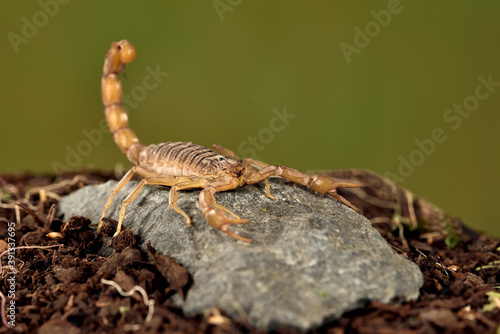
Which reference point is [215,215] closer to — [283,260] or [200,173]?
[283,260]

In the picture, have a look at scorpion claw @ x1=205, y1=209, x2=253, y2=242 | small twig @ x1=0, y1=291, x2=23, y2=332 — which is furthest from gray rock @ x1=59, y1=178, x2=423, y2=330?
small twig @ x1=0, y1=291, x2=23, y2=332

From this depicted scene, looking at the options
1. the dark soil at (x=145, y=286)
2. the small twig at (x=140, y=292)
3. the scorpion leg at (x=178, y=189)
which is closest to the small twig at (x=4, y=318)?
the dark soil at (x=145, y=286)

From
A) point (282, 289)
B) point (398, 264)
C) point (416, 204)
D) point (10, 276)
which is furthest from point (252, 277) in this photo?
point (416, 204)

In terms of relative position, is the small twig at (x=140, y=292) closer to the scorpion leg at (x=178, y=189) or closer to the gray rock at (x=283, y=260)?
the gray rock at (x=283, y=260)

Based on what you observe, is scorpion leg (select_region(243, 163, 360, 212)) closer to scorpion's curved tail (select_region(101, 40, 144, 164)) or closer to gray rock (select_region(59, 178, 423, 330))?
gray rock (select_region(59, 178, 423, 330))

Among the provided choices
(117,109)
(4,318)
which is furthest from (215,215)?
(117,109)

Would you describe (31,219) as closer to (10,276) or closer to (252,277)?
(10,276)
